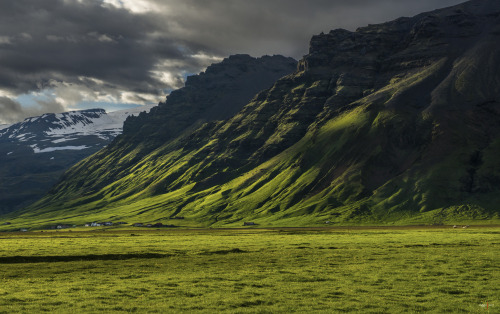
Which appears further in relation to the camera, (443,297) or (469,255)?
(469,255)

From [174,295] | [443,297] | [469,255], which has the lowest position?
[469,255]

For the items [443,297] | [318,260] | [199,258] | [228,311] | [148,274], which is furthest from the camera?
[199,258]

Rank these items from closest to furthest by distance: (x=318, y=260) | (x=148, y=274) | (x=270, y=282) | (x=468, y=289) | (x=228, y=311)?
(x=228, y=311) → (x=468, y=289) → (x=270, y=282) → (x=148, y=274) → (x=318, y=260)

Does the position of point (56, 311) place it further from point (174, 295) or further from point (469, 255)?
point (469, 255)

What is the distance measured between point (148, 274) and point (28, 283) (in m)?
13.1

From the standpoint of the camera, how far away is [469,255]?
6850 cm

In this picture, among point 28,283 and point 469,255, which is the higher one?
point 28,283

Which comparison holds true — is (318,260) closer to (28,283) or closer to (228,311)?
(228,311)

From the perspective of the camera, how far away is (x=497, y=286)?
1699 inches

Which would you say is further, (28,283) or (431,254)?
(431,254)

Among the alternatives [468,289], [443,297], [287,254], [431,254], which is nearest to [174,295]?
[443,297]

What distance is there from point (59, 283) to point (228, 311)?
76.8ft

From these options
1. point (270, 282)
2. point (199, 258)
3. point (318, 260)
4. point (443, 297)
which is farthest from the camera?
point (199, 258)

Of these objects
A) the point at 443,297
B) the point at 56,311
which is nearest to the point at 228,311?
the point at 56,311
